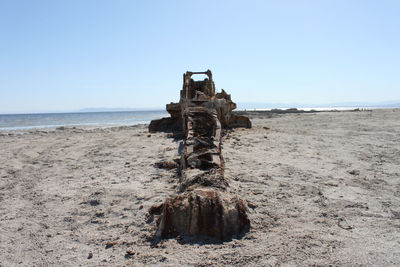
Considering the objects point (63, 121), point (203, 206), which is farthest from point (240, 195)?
point (63, 121)

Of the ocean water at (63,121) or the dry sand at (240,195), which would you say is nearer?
the dry sand at (240,195)

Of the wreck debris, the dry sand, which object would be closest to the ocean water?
the dry sand

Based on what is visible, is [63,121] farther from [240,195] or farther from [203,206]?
[203,206]

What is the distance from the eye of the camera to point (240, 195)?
3.28 metres

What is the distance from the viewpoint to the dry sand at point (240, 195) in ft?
6.97

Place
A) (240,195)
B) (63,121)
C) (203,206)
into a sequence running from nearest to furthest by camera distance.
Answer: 1. (203,206)
2. (240,195)
3. (63,121)

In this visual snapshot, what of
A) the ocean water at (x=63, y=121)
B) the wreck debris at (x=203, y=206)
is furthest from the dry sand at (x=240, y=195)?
the ocean water at (x=63, y=121)

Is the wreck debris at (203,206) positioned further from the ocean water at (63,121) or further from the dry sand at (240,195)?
the ocean water at (63,121)

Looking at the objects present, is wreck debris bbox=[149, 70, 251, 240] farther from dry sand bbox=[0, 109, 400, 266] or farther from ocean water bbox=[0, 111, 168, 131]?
ocean water bbox=[0, 111, 168, 131]

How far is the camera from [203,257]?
2.06 meters

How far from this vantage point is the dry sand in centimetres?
212

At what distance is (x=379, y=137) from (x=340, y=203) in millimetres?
5328

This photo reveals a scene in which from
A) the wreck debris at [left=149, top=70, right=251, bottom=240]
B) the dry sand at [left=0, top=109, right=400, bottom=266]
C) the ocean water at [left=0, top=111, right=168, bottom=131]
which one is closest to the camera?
the dry sand at [left=0, top=109, right=400, bottom=266]

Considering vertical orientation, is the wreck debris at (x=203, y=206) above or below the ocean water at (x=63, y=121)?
below
